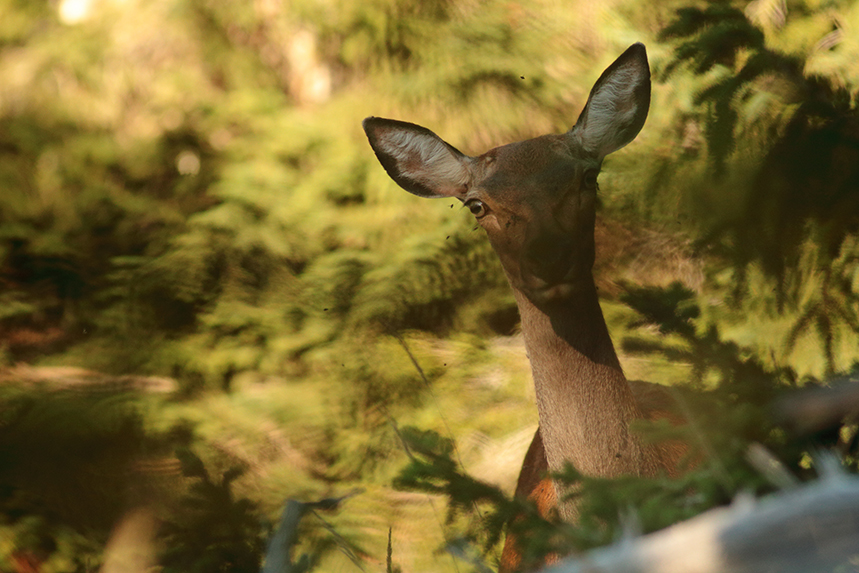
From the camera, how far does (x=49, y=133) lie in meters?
6.55

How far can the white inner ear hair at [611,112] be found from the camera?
2.86 meters

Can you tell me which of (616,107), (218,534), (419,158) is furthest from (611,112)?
(218,534)

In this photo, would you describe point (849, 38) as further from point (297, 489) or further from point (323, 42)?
point (323, 42)

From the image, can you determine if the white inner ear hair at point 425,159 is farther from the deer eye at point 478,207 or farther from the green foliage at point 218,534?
the green foliage at point 218,534

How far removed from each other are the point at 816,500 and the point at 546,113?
548cm

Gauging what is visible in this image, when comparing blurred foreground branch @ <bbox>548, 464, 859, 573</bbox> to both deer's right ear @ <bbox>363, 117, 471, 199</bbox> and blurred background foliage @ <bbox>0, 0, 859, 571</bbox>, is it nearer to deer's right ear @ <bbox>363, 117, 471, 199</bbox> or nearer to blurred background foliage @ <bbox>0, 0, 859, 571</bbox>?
deer's right ear @ <bbox>363, 117, 471, 199</bbox>

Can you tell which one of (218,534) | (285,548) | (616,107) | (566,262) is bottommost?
(218,534)

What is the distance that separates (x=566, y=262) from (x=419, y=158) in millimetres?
851

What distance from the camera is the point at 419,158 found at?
3080mm

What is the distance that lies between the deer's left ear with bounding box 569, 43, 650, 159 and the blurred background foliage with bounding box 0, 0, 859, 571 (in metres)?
0.76

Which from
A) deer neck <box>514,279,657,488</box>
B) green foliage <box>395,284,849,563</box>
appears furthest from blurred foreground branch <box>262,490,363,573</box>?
deer neck <box>514,279,657,488</box>

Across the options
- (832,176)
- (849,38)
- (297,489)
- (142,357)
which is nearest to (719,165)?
(832,176)

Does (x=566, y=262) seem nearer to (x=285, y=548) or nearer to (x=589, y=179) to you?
(x=589, y=179)

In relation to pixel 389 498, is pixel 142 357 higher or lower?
higher
